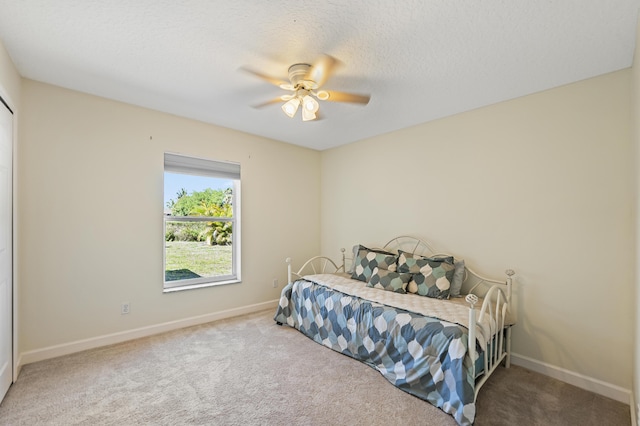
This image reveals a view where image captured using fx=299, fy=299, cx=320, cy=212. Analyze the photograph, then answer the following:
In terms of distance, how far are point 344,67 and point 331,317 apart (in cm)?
226

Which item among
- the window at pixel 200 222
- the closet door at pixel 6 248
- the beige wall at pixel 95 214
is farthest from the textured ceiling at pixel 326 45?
the window at pixel 200 222

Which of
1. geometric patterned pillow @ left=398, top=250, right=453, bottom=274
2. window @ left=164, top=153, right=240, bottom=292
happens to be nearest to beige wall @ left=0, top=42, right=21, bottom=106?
window @ left=164, top=153, right=240, bottom=292

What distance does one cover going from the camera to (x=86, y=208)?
2.87 meters

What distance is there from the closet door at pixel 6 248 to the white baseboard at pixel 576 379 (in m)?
4.04

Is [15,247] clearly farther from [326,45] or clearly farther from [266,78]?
[326,45]

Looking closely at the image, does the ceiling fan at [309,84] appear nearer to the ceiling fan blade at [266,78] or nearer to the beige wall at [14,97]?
the ceiling fan blade at [266,78]

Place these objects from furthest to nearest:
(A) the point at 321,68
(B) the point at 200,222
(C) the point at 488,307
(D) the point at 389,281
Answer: (B) the point at 200,222, (D) the point at 389,281, (C) the point at 488,307, (A) the point at 321,68

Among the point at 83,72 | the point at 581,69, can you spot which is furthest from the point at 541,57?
the point at 83,72

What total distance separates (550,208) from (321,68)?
2.26 meters

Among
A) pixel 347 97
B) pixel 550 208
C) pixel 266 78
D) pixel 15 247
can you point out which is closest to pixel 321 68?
pixel 347 97

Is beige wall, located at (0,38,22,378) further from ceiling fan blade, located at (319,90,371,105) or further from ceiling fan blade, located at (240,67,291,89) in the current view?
ceiling fan blade, located at (319,90,371,105)

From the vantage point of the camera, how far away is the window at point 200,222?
352 cm

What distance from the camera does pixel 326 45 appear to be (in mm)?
2016

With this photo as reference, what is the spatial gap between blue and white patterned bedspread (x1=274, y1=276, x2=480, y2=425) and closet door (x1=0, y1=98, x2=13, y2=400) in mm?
2363
